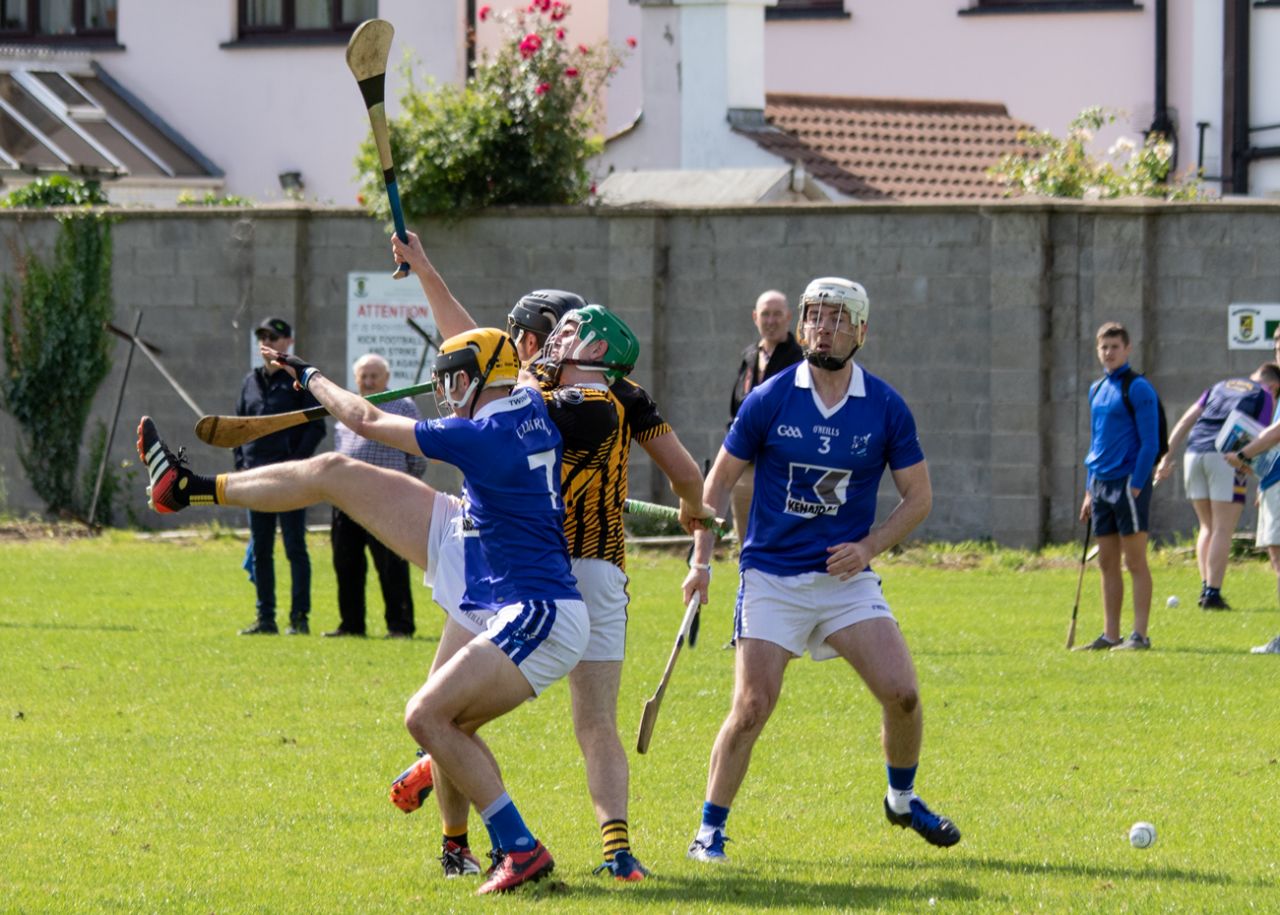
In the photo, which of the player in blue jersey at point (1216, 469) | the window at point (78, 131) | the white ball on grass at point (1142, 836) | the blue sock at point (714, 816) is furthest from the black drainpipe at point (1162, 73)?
the blue sock at point (714, 816)

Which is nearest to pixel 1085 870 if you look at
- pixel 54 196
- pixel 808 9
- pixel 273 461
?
pixel 273 461

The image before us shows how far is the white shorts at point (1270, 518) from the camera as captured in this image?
45.2ft

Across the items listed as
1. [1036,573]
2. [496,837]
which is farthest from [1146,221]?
[496,837]

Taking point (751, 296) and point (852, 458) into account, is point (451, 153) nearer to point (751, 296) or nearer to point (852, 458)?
point (751, 296)

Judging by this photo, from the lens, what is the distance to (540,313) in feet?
23.9

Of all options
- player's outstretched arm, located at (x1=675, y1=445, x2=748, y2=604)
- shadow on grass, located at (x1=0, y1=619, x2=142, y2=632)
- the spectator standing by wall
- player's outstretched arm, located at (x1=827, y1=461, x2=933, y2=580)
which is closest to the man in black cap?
the spectator standing by wall

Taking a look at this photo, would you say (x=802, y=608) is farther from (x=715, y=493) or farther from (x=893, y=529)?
(x=715, y=493)

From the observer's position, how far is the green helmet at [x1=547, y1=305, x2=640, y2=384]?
7.09m

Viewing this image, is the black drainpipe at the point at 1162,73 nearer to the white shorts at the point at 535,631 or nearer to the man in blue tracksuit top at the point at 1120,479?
the man in blue tracksuit top at the point at 1120,479

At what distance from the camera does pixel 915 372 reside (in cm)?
1838

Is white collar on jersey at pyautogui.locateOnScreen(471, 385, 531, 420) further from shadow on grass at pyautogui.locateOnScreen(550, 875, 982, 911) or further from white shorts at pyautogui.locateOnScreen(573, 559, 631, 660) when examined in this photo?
shadow on grass at pyautogui.locateOnScreen(550, 875, 982, 911)

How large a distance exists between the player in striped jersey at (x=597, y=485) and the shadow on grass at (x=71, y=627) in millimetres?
6916

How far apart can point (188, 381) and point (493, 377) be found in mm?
14010

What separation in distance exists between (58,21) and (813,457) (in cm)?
2408
